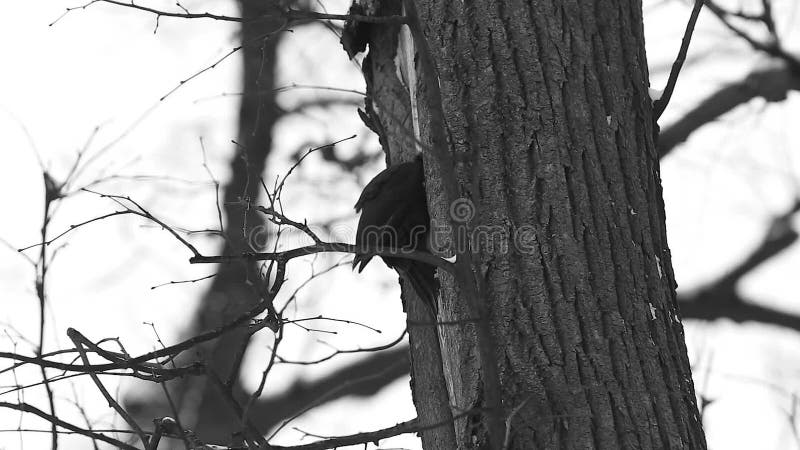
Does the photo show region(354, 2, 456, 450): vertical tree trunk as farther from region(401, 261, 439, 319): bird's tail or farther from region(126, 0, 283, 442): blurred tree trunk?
region(126, 0, 283, 442): blurred tree trunk

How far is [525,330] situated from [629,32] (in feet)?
3.09

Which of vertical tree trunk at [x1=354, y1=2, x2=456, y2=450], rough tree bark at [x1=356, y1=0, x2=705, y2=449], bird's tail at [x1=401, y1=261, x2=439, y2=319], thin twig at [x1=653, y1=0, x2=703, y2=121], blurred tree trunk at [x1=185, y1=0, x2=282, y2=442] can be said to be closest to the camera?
rough tree bark at [x1=356, y1=0, x2=705, y2=449]

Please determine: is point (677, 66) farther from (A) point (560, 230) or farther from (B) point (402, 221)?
(B) point (402, 221)

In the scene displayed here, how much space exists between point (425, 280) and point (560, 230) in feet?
2.35

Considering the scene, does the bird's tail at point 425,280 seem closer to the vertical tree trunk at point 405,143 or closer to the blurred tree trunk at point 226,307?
the vertical tree trunk at point 405,143

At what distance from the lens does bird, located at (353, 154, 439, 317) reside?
2564mm

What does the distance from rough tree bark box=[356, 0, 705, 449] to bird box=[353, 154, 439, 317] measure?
15.8 inches

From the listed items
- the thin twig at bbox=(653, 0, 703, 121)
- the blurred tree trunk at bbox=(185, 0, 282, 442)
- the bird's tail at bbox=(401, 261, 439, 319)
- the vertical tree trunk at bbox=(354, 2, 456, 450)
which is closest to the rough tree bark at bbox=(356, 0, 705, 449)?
the thin twig at bbox=(653, 0, 703, 121)

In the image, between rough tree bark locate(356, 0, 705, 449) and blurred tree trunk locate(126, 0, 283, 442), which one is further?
blurred tree trunk locate(126, 0, 283, 442)

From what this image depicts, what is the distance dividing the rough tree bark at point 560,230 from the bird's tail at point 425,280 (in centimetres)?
39

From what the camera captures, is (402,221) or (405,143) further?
(405,143)

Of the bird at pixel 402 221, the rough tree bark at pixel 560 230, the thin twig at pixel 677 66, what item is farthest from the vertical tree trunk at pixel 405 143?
the thin twig at pixel 677 66

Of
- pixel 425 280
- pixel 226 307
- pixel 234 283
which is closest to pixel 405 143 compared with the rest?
pixel 425 280

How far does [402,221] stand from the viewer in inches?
104
